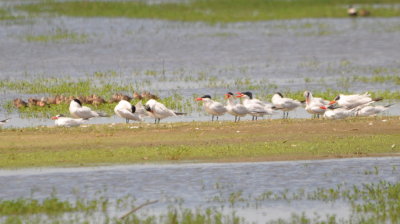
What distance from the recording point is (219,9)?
6022cm

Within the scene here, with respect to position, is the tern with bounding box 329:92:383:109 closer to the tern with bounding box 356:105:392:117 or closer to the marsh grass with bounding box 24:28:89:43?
the tern with bounding box 356:105:392:117

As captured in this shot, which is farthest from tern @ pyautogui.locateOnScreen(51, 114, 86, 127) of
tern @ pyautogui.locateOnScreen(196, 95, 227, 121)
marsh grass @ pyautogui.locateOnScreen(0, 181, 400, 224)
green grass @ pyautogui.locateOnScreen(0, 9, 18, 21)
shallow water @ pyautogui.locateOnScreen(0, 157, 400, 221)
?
green grass @ pyautogui.locateOnScreen(0, 9, 18, 21)

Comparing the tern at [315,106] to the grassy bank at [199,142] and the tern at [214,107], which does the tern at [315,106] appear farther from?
the tern at [214,107]

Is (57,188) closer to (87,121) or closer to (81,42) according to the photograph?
(87,121)

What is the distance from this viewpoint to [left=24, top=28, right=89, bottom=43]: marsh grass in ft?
147

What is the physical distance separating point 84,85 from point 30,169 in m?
12.8

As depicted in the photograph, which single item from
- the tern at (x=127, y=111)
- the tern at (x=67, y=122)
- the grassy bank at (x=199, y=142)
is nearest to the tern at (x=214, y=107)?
the grassy bank at (x=199, y=142)

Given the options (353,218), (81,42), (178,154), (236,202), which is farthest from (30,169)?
(81,42)

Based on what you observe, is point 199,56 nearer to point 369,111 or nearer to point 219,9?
point 369,111

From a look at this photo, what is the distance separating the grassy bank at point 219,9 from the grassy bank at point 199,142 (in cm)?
3493

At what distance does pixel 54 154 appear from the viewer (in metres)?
17.3

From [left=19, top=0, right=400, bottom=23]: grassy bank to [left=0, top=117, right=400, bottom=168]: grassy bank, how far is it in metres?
34.9

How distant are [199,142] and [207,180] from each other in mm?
3030

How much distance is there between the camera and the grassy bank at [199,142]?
1714cm
